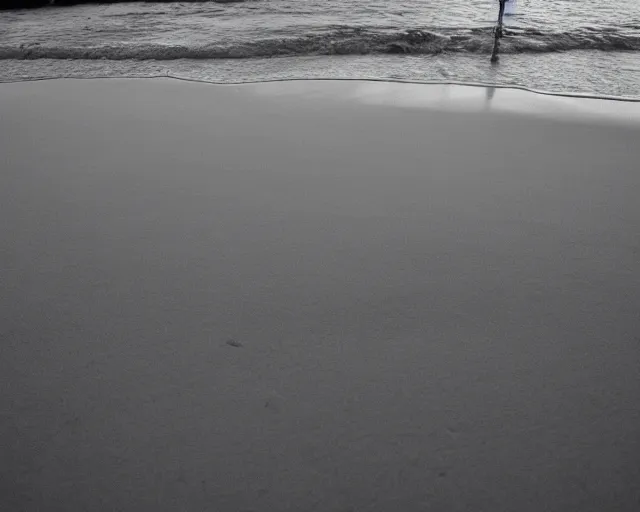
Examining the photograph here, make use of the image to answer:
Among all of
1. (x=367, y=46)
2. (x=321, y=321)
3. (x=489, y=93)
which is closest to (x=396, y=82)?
(x=489, y=93)

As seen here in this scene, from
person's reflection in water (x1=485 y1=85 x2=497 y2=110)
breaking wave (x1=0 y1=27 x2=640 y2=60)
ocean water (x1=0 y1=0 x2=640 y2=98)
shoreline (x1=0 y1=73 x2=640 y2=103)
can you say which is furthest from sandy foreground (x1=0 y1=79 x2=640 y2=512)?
breaking wave (x1=0 y1=27 x2=640 y2=60)

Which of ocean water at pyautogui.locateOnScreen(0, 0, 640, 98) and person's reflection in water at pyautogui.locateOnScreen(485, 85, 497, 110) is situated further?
ocean water at pyautogui.locateOnScreen(0, 0, 640, 98)

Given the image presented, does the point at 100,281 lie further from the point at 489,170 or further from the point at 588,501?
the point at 489,170

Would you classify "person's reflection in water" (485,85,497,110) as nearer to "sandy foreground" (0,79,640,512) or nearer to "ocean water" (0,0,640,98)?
"ocean water" (0,0,640,98)

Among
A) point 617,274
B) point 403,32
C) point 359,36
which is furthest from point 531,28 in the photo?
point 617,274

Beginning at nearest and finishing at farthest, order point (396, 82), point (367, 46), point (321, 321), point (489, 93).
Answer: point (321, 321), point (489, 93), point (396, 82), point (367, 46)

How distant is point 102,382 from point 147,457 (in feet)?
0.64

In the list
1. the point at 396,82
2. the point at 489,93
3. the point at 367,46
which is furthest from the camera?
the point at 367,46

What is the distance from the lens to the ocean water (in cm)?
291

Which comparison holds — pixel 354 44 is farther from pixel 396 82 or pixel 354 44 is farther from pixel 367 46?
pixel 396 82

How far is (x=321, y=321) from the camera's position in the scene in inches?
40.3

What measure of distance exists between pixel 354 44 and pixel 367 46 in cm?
10

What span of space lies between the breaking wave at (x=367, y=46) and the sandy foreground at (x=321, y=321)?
72.2 inches

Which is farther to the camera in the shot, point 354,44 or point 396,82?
point 354,44
